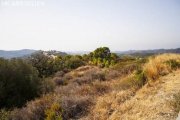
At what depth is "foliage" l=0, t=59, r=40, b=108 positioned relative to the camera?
11.8 meters

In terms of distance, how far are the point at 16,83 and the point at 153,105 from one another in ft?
A: 25.4

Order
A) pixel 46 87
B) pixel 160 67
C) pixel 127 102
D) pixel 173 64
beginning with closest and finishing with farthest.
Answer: pixel 127 102 → pixel 160 67 → pixel 173 64 → pixel 46 87

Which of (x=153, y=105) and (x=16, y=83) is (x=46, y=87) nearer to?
(x=16, y=83)

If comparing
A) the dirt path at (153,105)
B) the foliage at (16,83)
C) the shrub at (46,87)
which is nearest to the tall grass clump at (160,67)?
the dirt path at (153,105)

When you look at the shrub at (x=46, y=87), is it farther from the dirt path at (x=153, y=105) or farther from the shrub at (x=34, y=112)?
the dirt path at (x=153, y=105)

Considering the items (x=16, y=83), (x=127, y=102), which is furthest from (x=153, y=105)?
(x=16, y=83)

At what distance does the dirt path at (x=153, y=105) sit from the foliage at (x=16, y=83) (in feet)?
19.3

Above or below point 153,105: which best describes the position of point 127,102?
below

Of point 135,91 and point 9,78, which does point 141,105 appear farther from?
point 9,78

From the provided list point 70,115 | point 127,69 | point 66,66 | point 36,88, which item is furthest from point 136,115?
point 66,66

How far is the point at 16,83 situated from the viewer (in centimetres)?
1271

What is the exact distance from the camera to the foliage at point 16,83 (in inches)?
463

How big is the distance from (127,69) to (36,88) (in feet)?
18.8

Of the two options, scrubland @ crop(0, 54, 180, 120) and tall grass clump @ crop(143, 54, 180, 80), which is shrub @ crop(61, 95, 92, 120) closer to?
scrubland @ crop(0, 54, 180, 120)
